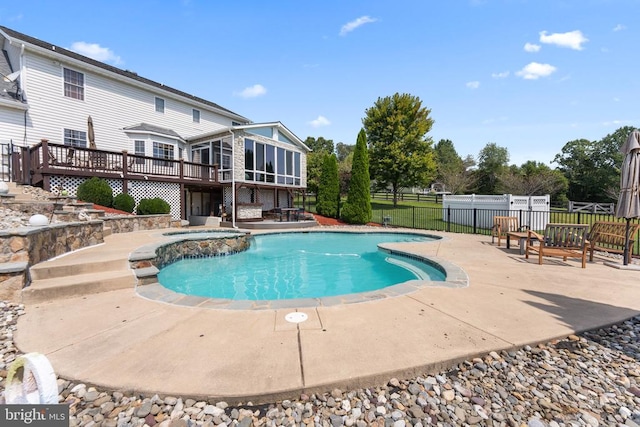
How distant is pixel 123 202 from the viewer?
35.7ft

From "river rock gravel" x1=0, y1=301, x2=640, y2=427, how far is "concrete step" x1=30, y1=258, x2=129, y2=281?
2194 millimetres

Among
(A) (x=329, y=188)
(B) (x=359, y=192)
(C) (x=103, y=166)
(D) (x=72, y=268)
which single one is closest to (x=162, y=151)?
(C) (x=103, y=166)

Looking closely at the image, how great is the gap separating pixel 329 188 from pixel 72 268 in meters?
15.5

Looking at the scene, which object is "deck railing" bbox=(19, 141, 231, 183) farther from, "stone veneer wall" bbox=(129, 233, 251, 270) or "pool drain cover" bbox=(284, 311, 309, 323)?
"pool drain cover" bbox=(284, 311, 309, 323)

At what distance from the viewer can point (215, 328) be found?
3010mm

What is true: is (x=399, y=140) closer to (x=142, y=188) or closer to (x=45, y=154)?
(x=142, y=188)

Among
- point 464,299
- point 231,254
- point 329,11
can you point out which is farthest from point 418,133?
point 464,299

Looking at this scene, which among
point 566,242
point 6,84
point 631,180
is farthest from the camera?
point 6,84

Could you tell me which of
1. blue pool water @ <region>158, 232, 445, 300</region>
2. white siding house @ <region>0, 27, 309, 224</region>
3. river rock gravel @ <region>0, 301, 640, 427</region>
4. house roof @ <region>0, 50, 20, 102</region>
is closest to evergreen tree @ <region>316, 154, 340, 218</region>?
white siding house @ <region>0, 27, 309, 224</region>

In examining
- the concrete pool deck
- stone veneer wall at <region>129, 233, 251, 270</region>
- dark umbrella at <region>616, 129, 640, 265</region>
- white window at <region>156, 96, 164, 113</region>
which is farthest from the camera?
white window at <region>156, 96, 164, 113</region>

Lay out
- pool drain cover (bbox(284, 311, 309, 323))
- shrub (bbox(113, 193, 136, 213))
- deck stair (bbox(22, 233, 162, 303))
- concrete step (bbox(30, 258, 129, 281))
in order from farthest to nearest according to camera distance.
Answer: shrub (bbox(113, 193, 136, 213)) < concrete step (bbox(30, 258, 129, 281)) < deck stair (bbox(22, 233, 162, 303)) < pool drain cover (bbox(284, 311, 309, 323))

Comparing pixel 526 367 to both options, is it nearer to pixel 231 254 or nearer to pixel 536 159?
pixel 231 254

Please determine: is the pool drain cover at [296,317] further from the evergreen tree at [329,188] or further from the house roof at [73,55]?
the house roof at [73,55]

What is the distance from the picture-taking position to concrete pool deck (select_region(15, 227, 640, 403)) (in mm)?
2168
